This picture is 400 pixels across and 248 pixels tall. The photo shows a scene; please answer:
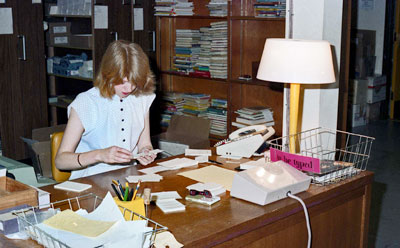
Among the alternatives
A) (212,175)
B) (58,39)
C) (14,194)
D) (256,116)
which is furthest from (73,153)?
(58,39)

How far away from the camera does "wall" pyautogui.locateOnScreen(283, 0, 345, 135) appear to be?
298 cm

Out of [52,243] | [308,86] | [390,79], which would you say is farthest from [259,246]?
[390,79]

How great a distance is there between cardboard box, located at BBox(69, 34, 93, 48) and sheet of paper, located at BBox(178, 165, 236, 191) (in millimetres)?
3351

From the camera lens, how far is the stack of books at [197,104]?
5246 millimetres

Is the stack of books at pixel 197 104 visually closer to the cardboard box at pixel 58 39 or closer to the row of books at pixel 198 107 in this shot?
the row of books at pixel 198 107

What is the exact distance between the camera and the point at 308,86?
10.1ft

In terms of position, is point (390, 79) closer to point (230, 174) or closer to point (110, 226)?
point (230, 174)

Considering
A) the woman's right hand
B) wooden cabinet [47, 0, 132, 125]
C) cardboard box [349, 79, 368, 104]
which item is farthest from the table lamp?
cardboard box [349, 79, 368, 104]

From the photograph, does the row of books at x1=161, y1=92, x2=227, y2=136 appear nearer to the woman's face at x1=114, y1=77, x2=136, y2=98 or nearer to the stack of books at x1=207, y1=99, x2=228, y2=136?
the stack of books at x1=207, y1=99, x2=228, y2=136

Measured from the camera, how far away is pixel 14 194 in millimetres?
1716

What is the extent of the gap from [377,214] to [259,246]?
2.59 m

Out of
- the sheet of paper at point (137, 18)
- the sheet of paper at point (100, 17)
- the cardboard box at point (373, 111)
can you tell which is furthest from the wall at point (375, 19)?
the sheet of paper at point (100, 17)

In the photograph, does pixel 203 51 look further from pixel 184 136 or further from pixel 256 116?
pixel 184 136

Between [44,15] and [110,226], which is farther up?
[44,15]
